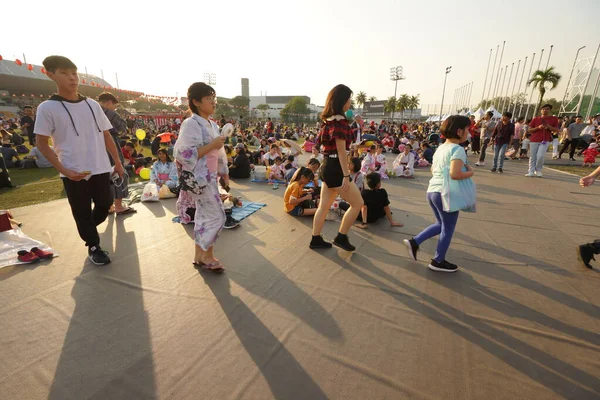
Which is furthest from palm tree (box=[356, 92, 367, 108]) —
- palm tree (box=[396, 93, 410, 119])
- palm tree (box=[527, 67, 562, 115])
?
palm tree (box=[527, 67, 562, 115])

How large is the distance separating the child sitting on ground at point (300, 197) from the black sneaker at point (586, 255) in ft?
10.8

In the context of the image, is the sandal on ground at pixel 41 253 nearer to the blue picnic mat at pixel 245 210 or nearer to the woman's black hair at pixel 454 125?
the blue picnic mat at pixel 245 210

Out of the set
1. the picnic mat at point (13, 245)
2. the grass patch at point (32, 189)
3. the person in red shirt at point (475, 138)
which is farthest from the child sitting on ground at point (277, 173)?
the person in red shirt at point (475, 138)

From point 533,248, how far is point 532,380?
2.49 metres

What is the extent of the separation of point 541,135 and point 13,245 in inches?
430

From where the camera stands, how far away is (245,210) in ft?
17.0

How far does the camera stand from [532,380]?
1.72 m

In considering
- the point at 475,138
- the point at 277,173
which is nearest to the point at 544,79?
the point at 475,138

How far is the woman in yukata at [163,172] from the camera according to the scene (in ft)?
20.5

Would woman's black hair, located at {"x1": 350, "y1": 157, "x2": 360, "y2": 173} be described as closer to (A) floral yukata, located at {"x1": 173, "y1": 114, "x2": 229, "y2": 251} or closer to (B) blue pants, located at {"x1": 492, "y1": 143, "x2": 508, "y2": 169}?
(A) floral yukata, located at {"x1": 173, "y1": 114, "x2": 229, "y2": 251}

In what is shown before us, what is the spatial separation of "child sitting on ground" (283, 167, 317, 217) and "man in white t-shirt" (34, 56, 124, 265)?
259 centimetres

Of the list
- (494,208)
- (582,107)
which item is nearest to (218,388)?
(494,208)

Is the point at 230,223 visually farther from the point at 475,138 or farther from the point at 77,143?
the point at 475,138

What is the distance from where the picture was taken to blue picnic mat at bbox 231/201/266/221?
15.8ft
